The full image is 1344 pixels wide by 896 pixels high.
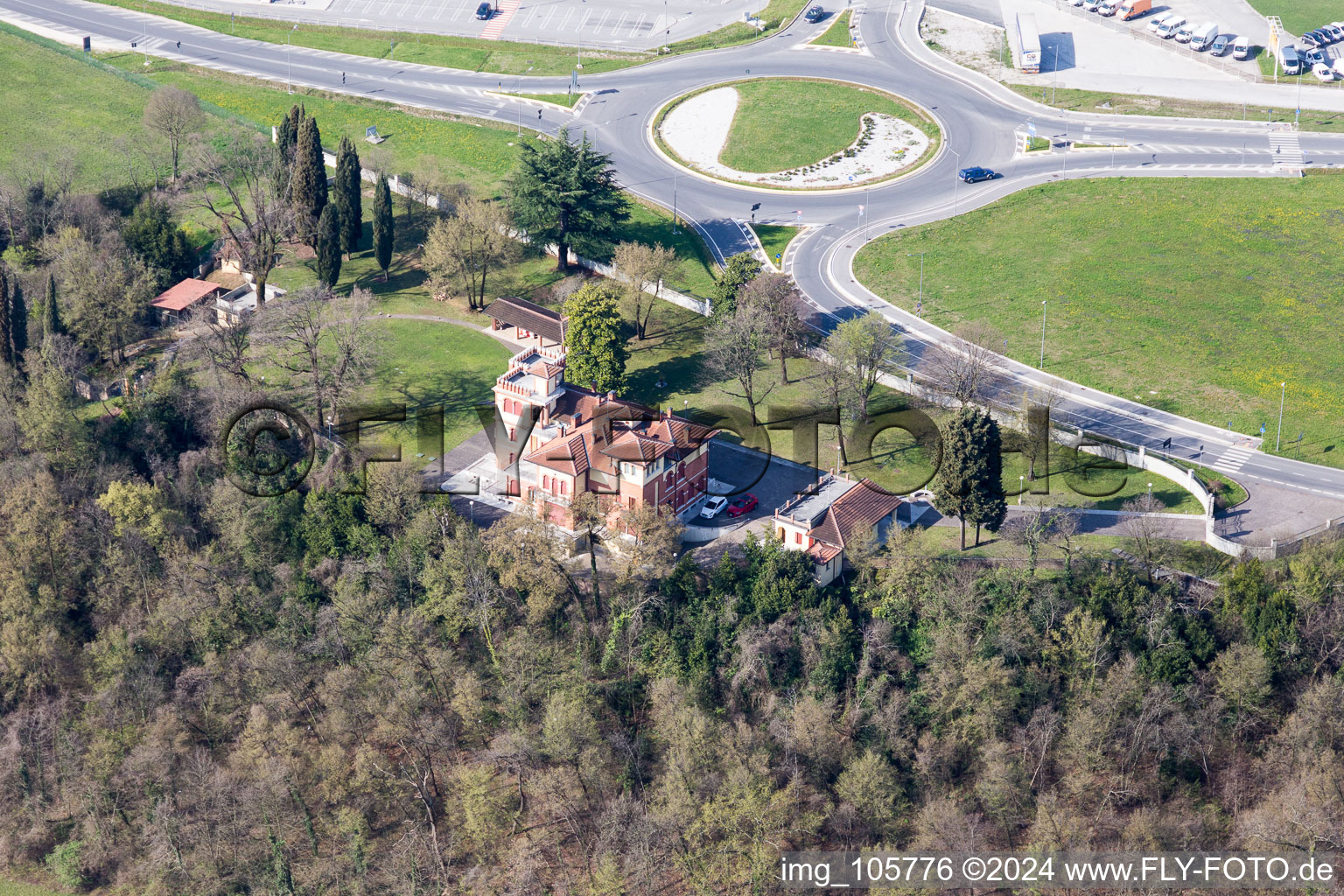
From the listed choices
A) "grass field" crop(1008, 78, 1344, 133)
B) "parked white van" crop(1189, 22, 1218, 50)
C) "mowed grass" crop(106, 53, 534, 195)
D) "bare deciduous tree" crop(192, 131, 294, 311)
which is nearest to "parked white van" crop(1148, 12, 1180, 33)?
"parked white van" crop(1189, 22, 1218, 50)

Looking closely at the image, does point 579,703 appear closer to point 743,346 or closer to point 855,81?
point 743,346

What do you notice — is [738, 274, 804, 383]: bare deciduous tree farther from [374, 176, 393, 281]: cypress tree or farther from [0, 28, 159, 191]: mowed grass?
[0, 28, 159, 191]: mowed grass

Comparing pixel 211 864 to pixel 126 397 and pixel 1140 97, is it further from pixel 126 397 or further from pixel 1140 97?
pixel 1140 97

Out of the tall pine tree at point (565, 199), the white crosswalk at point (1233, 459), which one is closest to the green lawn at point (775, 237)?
the tall pine tree at point (565, 199)

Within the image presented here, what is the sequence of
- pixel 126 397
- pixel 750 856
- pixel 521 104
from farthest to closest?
pixel 521 104 < pixel 126 397 < pixel 750 856

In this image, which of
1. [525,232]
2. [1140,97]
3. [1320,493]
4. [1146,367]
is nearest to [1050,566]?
[1320,493]

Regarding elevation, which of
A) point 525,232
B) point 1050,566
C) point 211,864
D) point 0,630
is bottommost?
point 211,864
